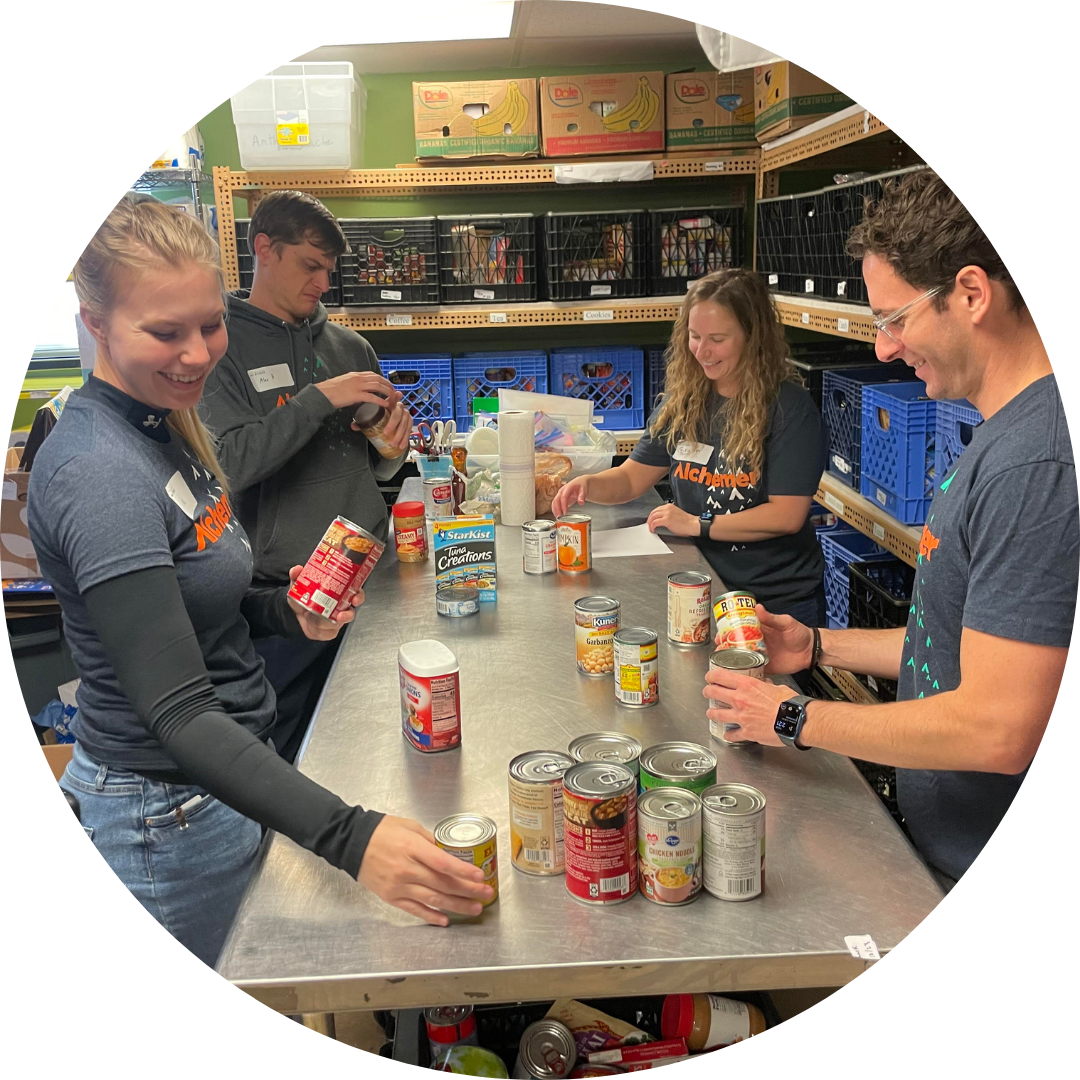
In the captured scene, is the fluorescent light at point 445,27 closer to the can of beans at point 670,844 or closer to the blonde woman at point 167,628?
the blonde woman at point 167,628

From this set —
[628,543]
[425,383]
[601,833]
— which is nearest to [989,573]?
[601,833]

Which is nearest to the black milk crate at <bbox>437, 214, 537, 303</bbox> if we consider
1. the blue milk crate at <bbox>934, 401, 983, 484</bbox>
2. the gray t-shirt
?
the blue milk crate at <bbox>934, 401, 983, 484</bbox>

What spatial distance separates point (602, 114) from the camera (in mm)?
4516

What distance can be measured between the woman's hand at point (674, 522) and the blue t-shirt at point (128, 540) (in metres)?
1.35

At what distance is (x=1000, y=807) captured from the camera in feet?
4.45

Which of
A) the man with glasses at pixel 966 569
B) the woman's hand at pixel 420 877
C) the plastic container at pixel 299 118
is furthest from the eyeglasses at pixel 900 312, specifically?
the plastic container at pixel 299 118

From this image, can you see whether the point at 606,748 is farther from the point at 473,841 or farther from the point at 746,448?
the point at 746,448

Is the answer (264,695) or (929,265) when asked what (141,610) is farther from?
(929,265)

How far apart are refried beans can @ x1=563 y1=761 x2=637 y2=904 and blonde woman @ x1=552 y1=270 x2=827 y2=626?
1.56m

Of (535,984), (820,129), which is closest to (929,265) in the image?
(535,984)

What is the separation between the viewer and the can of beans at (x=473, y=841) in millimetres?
1160

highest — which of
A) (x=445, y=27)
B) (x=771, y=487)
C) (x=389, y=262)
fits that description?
(x=445, y=27)

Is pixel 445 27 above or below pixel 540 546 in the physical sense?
above

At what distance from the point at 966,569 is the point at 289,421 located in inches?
67.7
